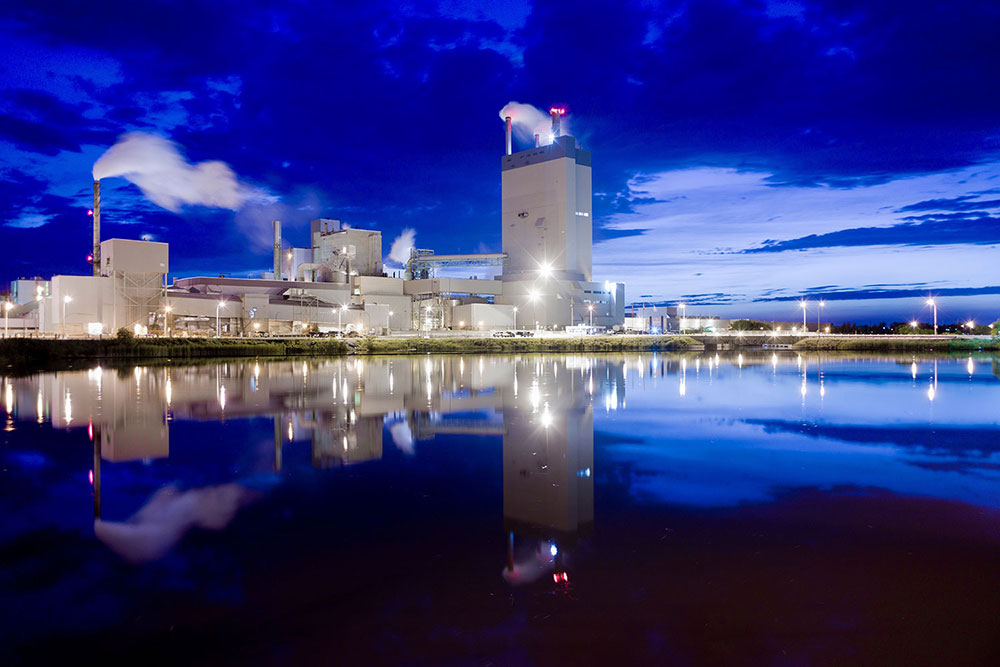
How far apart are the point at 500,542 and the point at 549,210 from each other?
78.3m

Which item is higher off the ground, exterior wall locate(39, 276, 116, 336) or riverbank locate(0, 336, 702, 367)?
exterior wall locate(39, 276, 116, 336)

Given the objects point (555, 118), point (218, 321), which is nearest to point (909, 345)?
point (555, 118)

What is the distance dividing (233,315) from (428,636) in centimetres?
6784

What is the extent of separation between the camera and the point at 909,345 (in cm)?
7088

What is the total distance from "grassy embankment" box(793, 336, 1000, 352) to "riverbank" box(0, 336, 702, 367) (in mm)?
22334

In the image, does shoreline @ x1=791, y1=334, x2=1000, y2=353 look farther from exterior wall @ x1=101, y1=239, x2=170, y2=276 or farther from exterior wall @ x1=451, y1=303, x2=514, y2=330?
exterior wall @ x1=101, y1=239, x2=170, y2=276

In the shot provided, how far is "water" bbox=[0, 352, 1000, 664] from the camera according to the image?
4086 millimetres

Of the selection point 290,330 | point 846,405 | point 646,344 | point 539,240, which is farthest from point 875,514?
point 539,240

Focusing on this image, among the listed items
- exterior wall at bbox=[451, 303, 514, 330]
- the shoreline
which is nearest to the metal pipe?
exterior wall at bbox=[451, 303, 514, 330]

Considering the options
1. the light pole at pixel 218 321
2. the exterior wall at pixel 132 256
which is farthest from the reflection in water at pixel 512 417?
the exterior wall at pixel 132 256

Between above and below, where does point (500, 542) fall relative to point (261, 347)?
below

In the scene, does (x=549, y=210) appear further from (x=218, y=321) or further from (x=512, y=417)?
(x=512, y=417)

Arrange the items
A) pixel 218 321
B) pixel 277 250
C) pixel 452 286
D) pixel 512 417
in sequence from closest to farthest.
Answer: pixel 512 417
pixel 218 321
pixel 452 286
pixel 277 250

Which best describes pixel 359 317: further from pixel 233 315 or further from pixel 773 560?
pixel 773 560
